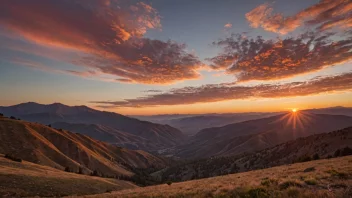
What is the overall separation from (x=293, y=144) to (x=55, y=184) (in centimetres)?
14398

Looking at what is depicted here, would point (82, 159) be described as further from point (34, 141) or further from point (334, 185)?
point (334, 185)

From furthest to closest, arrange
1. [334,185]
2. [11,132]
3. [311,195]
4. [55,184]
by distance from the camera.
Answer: [11,132], [55,184], [334,185], [311,195]

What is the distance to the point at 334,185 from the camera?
13.2m

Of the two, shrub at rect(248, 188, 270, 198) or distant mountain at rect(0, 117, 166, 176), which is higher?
shrub at rect(248, 188, 270, 198)

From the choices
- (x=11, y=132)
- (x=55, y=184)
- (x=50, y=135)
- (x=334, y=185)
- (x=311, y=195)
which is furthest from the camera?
(x=50, y=135)

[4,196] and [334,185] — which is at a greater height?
[334,185]

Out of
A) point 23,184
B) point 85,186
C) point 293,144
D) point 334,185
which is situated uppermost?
point 334,185

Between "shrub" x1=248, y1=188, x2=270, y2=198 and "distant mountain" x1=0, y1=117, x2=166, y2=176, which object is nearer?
"shrub" x1=248, y1=188, x2=270, y2=198

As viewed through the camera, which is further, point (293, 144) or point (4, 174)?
point (293, 144)

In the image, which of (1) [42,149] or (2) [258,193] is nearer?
(2) [258,193]

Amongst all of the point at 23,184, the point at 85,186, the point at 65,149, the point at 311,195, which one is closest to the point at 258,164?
the point at 85,186

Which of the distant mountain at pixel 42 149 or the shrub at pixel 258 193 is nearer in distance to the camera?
the shrub at pixel 258 193

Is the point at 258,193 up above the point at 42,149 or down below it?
above

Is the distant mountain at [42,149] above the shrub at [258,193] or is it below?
below
